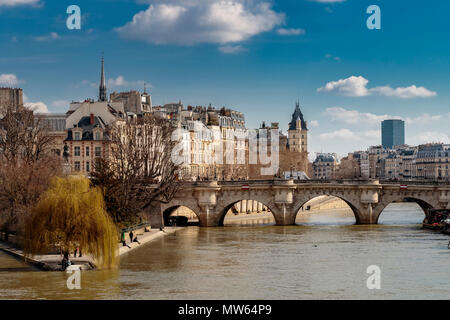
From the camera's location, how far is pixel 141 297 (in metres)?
38.2

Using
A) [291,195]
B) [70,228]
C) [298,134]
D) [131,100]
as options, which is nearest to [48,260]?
[70,228]

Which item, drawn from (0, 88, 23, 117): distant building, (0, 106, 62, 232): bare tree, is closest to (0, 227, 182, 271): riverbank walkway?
(0, 106, 62, 232): bare tree

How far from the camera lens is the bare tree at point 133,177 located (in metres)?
63.8

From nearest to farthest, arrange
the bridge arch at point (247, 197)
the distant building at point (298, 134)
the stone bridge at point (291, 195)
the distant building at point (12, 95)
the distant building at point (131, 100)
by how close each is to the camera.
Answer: the stone bridge at point (291, 195), the bridge arch at point (247, 197), the distant building at point (12, 95), the distant building at point (131, 100), the distant building at point (298, 134)

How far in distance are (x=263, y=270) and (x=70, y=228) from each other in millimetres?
11210

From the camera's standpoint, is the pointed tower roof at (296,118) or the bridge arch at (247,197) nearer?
the bridge arch at (247,197)

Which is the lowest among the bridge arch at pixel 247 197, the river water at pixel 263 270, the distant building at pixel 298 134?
the river water at pixel 263 270

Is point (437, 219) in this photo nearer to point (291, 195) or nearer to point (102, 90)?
point (291, 195)

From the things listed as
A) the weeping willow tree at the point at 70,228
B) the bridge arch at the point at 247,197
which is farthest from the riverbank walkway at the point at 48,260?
the bridge arch at the point at 247,197

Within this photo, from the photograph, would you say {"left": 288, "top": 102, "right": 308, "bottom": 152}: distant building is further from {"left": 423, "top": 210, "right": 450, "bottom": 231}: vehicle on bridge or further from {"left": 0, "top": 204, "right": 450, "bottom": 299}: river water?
{"left": 0, "top": 204, "right": 450, "bottom": 299}: river water

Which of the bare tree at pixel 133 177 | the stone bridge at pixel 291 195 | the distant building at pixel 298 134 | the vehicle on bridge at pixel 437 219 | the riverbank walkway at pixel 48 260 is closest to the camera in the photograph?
the riverbank walkway at pixel 48 260

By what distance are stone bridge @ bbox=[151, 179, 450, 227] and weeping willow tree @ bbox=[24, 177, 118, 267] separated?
3069 centimetres

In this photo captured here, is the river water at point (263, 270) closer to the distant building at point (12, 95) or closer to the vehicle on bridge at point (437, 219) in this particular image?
the vehicle on bridge at point (437, 219)

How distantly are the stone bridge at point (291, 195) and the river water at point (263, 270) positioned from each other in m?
8.86
